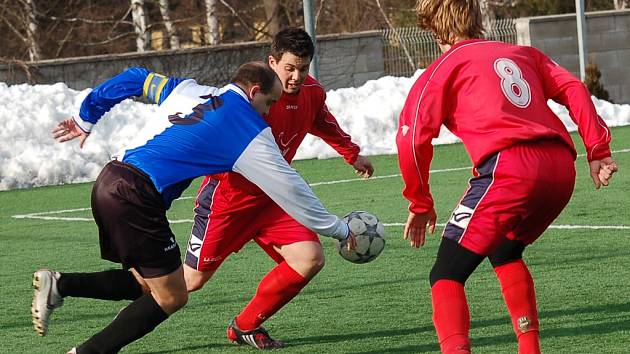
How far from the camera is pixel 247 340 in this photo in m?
7.10

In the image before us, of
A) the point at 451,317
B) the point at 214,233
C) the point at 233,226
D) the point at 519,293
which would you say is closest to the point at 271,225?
the point at 233,226

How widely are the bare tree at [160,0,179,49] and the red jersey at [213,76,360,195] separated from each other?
24489mm

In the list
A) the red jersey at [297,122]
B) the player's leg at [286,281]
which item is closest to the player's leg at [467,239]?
the player's leg at [286,281]

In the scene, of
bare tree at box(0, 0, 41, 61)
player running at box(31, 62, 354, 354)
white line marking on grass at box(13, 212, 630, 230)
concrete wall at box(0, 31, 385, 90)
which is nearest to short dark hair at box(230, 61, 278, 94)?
player running at box(31, 62, 354, 354)

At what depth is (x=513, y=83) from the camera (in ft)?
18.0

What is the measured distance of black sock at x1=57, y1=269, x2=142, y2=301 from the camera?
6.40 meters

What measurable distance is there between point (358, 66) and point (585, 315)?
760 inches

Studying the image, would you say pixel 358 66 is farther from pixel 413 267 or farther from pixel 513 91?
pixel 513 91

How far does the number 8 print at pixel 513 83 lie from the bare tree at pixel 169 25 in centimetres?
2680

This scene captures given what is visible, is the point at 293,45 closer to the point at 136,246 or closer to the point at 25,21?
the point at 136,246

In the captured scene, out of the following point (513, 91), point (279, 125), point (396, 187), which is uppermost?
point (513, 91)

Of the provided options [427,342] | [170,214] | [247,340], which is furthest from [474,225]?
[170,214]

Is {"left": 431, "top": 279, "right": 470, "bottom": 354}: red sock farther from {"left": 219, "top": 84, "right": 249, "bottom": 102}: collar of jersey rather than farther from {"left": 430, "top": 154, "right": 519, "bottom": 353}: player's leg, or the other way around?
{"left": 219, "top": 84, "right": 249, "bottom": 102}: collar of jersey

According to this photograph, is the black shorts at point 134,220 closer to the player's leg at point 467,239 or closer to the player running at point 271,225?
the player running at point 271,225
